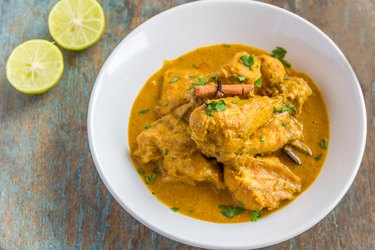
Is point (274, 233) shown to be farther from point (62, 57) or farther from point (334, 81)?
point (62, 57)

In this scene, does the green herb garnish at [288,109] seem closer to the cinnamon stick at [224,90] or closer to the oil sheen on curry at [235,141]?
the oil sheen on curry at [235,141]

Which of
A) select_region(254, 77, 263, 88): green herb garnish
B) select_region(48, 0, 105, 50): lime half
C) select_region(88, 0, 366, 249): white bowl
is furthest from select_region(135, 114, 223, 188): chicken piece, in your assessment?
select_region(48, 0, 105, 50): lime half

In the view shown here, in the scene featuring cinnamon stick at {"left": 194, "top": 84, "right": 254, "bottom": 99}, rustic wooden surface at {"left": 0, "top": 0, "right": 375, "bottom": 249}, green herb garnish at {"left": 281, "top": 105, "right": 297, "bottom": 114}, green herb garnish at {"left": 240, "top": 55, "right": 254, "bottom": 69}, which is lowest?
rustic wooden surface at {"left": 0, "top": 0, "right": 375, "bottom": 249}

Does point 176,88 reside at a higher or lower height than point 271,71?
lower

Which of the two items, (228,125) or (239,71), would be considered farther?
(239,71)

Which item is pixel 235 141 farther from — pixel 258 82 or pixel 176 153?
pixel 258 82

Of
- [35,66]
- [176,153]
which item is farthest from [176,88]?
[35,66]

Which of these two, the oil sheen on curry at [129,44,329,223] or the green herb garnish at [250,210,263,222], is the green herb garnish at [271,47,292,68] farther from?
the green herb garnish at [250,210,263,222]
